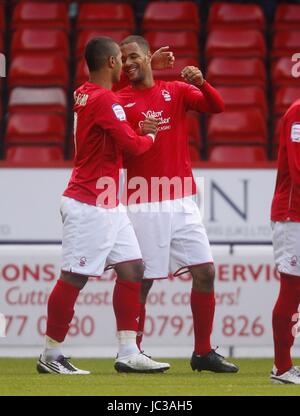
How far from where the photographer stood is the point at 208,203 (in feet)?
33.7

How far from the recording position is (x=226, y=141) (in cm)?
1134

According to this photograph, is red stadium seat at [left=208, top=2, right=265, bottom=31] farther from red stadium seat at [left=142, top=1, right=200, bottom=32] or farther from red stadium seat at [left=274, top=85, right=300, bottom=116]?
red stadium seat at [left=274, top=85, right=300, bottom=116]

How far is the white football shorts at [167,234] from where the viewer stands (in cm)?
758

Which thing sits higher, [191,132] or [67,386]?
[191,132]

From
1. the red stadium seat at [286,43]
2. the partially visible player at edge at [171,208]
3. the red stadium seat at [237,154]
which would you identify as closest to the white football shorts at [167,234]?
the partially visible player at edge at [171,208]

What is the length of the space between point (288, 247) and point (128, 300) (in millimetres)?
1110

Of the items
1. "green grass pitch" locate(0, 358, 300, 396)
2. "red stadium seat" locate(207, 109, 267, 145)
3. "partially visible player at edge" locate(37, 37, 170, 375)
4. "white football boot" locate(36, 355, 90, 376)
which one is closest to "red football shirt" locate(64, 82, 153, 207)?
"partially visible player at edge" locate(37, 37, 170, 375)

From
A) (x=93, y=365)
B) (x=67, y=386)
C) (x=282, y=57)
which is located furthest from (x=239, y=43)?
(x=67, y=386)

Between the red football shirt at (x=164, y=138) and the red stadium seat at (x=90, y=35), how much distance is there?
14.8 ft

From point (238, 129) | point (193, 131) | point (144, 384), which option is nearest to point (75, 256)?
point (144, 384)

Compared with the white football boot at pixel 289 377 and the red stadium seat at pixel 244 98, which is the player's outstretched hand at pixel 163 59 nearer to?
the white football boot at pixel 289 377

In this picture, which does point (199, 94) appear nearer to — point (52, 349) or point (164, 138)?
point (164, 138)
